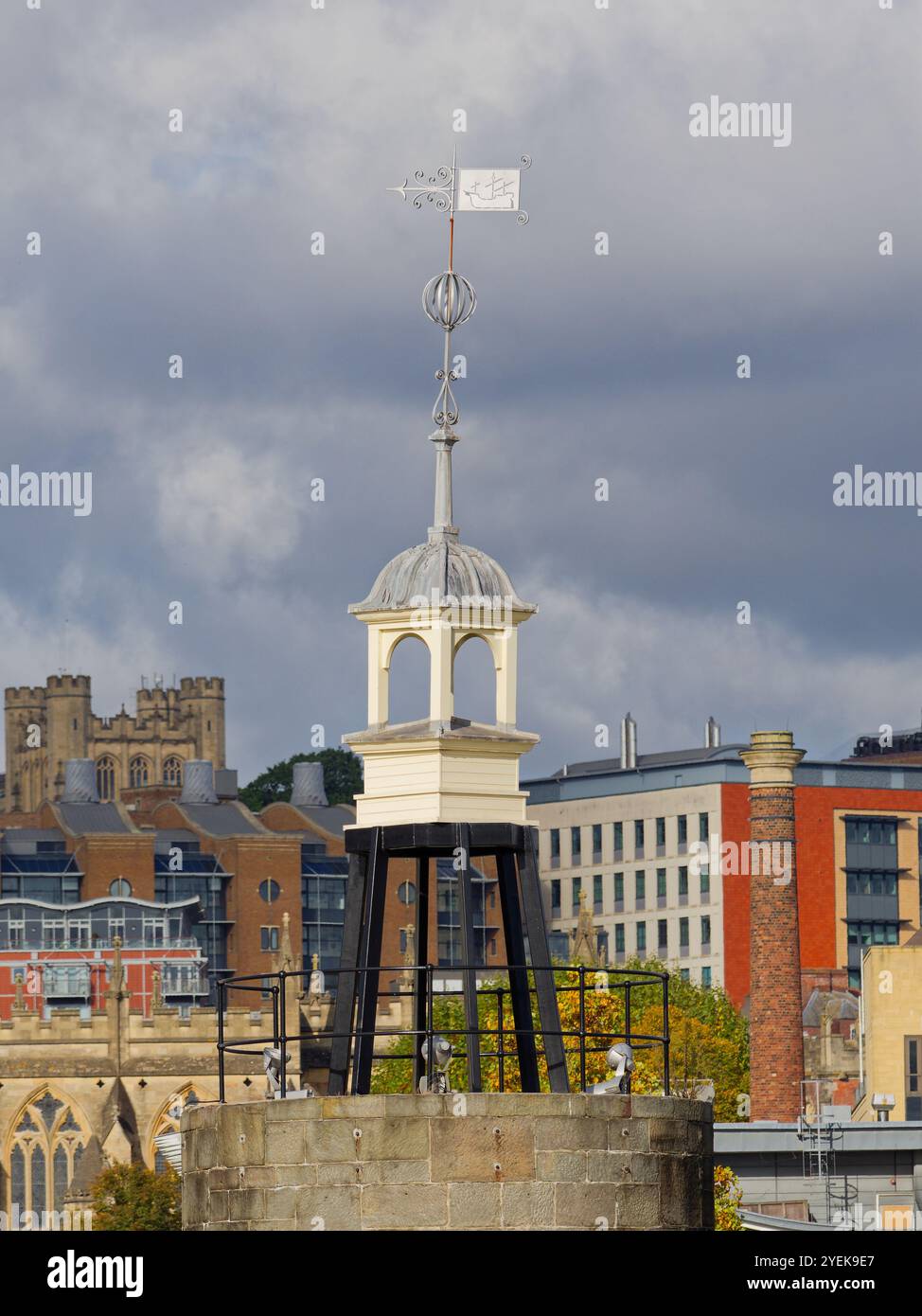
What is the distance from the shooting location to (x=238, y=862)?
187 meters

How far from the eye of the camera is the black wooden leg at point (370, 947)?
79.7ft

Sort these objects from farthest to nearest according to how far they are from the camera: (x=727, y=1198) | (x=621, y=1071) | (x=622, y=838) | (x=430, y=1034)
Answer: (x=622, y=838) → (x=727, y=1198) → (x=621, y=1071) → (x=430, y=1034)

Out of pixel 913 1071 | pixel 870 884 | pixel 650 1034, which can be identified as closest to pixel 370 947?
pixel 650 1034

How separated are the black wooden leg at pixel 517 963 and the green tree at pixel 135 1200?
64220mm

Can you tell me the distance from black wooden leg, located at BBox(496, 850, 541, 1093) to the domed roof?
6.49 ft

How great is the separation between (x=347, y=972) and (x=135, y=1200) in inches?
2780

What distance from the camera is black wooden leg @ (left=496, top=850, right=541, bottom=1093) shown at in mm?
24625

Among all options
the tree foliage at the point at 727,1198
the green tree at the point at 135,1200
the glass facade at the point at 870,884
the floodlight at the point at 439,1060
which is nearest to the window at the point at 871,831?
the glass facade at the point at 870,884

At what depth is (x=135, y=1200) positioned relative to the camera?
92938mm

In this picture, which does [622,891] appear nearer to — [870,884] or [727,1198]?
[870,884]

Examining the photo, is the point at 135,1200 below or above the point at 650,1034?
below

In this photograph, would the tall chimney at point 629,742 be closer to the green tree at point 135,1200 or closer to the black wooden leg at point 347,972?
the green tree at point 135,1200

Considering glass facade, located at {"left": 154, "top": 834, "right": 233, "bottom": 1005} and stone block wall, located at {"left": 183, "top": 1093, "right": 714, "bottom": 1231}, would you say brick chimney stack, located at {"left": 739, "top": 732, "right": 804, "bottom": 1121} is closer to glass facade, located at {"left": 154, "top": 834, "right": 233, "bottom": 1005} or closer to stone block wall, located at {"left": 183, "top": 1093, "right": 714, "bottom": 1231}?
stone block wall, located at {"left": 183, "top": 1093, "right": 714, "bottom": 1231}

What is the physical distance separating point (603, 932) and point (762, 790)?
82.2 m
